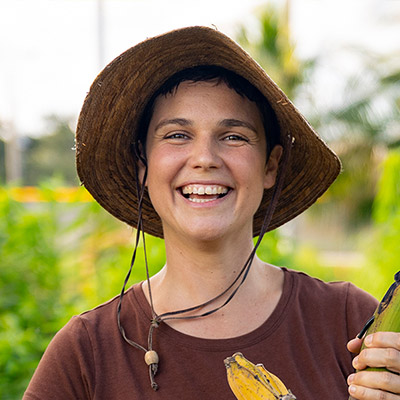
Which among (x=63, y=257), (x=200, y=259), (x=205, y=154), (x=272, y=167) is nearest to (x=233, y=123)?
(x=205, y=154)

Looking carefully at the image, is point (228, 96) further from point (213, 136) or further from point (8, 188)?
point (8, 188)

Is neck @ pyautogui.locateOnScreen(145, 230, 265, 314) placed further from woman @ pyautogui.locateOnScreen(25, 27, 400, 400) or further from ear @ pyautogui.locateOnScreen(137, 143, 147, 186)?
ear @ pyautogui.locateOnScreen(137, 143, 147, 186)

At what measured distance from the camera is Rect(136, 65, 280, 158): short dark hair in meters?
2.03

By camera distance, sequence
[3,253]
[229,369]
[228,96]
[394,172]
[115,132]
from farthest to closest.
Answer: [3,253] < [394,172] < [115,132] < [228,96] < [229,369]

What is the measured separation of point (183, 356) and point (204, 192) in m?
0.48

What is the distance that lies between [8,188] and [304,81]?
446 inches

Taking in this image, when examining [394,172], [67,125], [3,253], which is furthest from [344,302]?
[67,125]

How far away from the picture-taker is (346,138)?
16.3 metres

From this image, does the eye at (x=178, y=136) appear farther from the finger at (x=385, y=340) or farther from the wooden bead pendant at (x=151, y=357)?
the finger at (x=385, y=340)

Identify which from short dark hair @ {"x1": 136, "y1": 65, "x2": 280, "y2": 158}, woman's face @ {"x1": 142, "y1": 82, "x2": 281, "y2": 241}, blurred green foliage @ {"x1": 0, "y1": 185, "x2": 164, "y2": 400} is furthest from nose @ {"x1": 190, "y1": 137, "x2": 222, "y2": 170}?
blurred green foliage @ {"x1": 0, "y1": 185, "x2": 164, "y2": 400}

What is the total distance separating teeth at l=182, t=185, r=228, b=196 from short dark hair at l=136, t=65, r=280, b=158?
0.99ft

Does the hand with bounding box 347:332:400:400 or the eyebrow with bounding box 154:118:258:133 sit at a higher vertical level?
the eyebrow with bounding box 154:118:258:133

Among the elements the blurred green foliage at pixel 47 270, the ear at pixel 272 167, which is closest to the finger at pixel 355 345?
the ear at pixel 272 167

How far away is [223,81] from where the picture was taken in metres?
2.03
